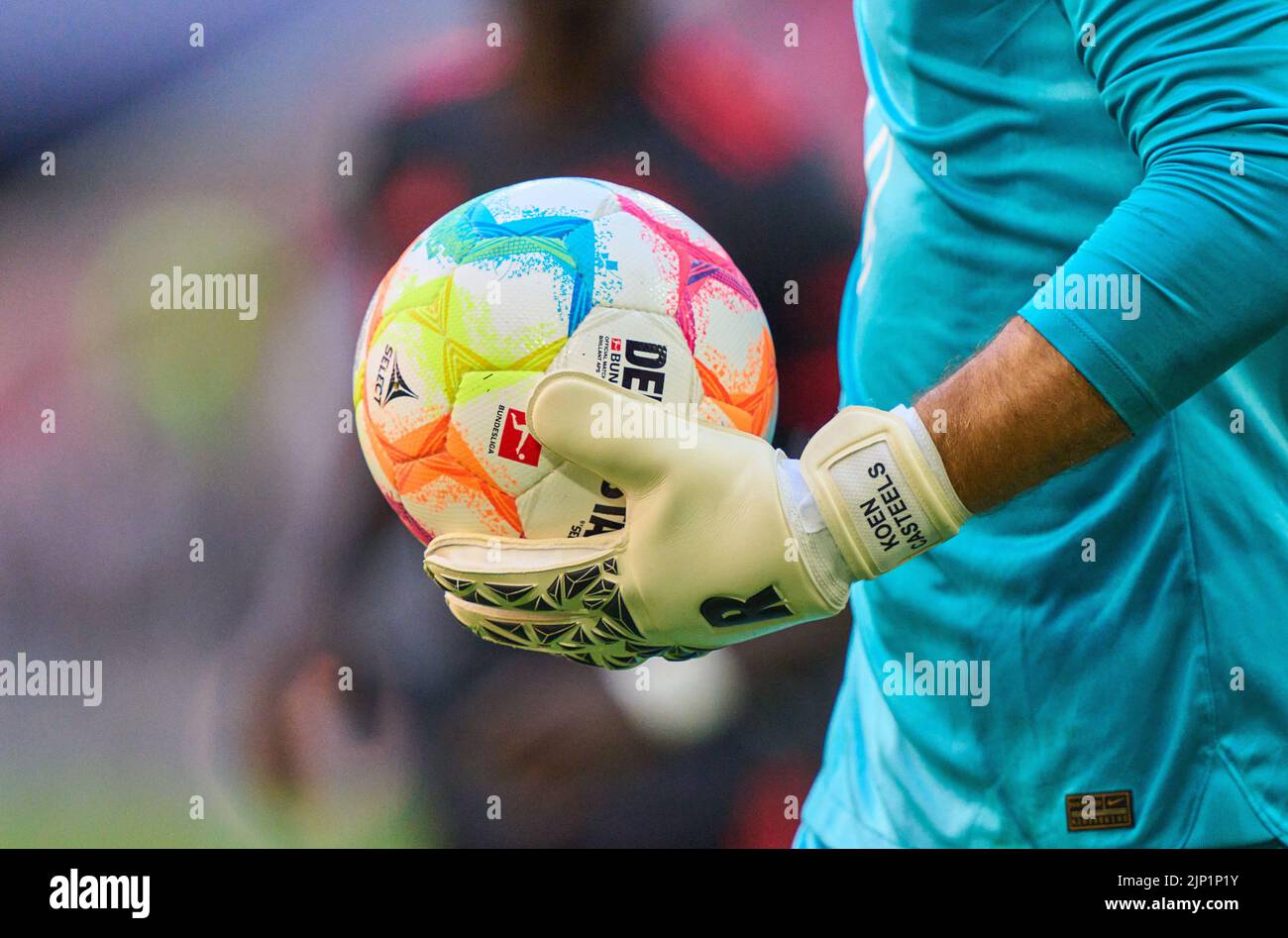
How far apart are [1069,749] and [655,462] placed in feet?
1.83

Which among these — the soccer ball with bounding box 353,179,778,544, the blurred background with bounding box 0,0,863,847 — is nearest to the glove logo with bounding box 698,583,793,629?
the soccer ball with bounding box 353,179,778,544

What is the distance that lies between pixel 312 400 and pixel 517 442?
2.08 m

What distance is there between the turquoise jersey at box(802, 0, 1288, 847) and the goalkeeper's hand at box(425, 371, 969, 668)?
0.60ft

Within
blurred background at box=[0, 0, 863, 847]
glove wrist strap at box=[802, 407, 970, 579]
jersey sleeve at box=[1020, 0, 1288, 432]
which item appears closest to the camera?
jersey sleeve at box=[1020, 0, 1288, 432]

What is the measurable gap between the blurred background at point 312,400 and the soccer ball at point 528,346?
176 cm

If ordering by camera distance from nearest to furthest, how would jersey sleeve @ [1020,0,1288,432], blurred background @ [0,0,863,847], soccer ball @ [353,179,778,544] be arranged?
jersey sleeve @ [1020,0,1288,432], soccer ball @ [353,179,778,544], blurred background @ [0,0,863,847]

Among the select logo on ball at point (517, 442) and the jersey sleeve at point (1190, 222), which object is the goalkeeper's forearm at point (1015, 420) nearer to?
the jersey sleeve at point (1190, 222)

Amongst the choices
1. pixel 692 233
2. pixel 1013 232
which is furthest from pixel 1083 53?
pixel 692 233

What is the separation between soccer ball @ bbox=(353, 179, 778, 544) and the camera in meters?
1.08

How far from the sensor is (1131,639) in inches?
45.5

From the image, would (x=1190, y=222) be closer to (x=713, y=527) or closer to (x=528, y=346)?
(x=713, y=527)

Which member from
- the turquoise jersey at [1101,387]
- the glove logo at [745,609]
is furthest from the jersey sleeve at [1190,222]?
the glove logo at [745,609]

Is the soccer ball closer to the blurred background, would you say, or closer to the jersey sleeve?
the jersey sleeve

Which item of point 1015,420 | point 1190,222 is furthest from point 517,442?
point 1190,222
